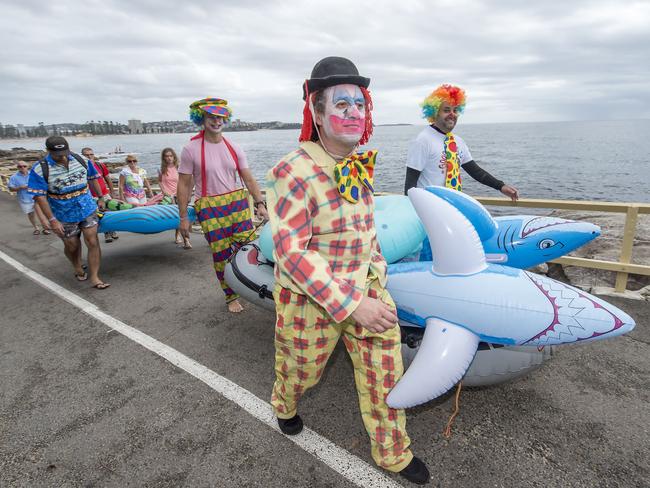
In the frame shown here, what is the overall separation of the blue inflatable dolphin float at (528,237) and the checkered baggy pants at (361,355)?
111cm

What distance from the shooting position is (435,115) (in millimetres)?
3355

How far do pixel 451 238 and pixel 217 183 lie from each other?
2.48 meters

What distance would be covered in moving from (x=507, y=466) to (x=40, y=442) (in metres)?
2.82

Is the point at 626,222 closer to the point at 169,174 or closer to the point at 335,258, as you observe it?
the point at 335,258

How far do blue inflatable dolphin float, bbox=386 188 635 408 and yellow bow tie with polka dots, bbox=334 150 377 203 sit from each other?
0.54 meters

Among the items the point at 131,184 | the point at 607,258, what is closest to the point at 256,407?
the point at 131,184

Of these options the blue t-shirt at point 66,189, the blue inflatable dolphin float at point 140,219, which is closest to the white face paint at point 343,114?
the blue t-shirt at point 66,189

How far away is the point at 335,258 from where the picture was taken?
1.70m

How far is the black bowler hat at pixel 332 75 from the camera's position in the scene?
161 cm

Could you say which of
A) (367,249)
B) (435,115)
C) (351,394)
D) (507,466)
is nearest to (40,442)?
(351,394)

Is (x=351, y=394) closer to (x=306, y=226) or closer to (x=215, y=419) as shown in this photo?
(x=215, y=419)

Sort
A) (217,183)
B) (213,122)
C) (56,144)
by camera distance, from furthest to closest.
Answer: (56,144), (217,183), (213,122)

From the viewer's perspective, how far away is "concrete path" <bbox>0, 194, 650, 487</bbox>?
2.10 m

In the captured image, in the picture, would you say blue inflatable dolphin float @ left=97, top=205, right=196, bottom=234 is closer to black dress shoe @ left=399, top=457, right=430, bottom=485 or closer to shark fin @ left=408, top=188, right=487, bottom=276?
shark fin @ left=408, top=188, right=487, bottom=276
